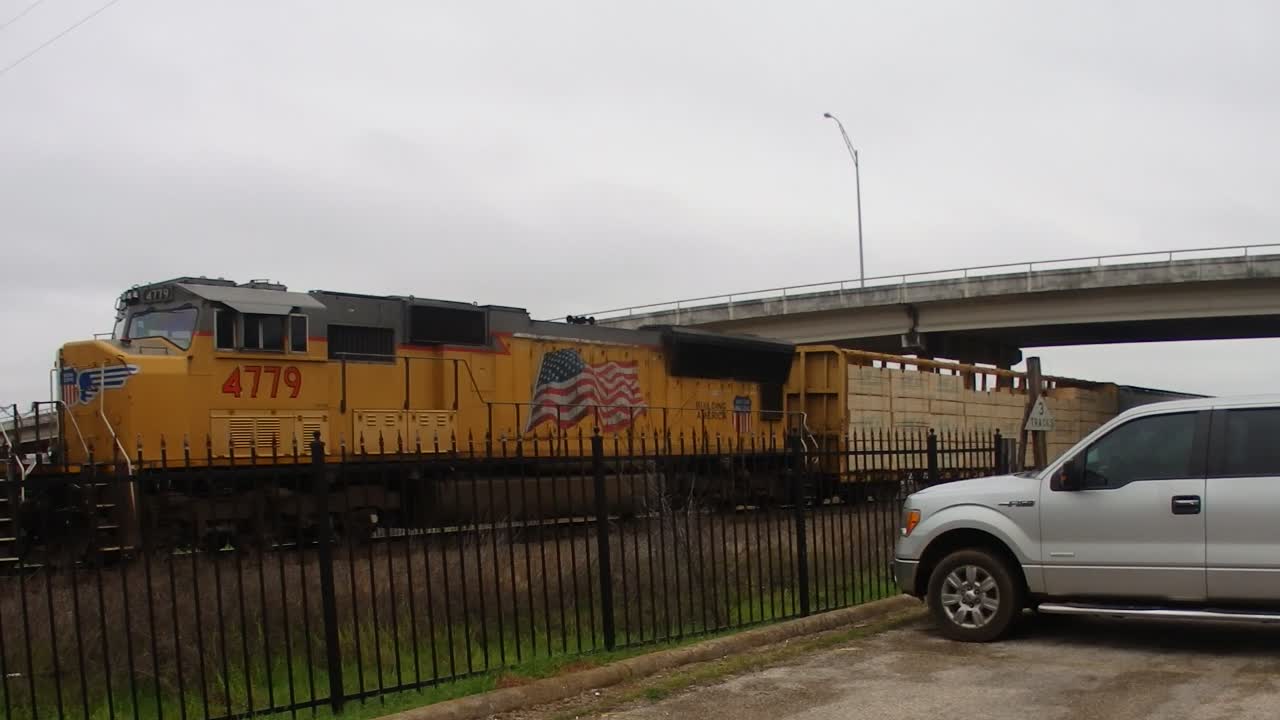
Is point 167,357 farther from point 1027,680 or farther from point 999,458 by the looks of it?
point 1027,680

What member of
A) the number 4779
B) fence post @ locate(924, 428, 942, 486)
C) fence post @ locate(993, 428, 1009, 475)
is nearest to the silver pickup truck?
fence post @ locate(924, 428, 942, 486)

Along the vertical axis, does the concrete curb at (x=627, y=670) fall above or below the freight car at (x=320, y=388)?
below

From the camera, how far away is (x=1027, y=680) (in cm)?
731

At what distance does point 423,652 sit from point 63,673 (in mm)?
2484

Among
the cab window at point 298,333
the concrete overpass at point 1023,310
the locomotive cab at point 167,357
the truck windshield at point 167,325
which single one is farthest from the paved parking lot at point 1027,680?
the concrete overpass at point 1023,310

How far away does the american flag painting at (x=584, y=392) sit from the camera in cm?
1855

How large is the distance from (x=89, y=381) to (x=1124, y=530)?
1199 centimetres

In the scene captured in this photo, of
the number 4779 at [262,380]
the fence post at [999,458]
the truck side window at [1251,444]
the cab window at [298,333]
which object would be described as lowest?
the fence post at [999,458]

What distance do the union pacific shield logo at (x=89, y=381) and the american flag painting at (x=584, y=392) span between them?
635 cm

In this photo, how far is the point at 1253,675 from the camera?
7.27 meters

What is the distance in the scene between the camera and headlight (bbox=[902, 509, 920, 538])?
30.2 ft

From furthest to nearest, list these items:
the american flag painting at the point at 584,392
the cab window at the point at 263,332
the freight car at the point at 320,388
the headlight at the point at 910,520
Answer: the american flag painting at the point at 584,392
the cab window at the point at 263,332
the freight car at the point at 320,388
the headlight at the point at 910,520

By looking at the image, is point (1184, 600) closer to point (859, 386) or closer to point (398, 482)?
point (398, 482)

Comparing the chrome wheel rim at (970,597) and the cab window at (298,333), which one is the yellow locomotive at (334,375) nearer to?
the cab window at (298,333)
